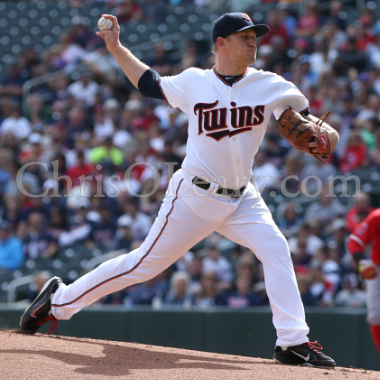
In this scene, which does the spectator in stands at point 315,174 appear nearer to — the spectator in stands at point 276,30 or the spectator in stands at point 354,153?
the spectator in stands at point 354,153

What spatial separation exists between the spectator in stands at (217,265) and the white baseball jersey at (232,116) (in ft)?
11.4

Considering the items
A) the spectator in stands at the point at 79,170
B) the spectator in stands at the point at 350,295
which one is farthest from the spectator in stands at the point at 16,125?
the spectator in stands at the point at 350,295

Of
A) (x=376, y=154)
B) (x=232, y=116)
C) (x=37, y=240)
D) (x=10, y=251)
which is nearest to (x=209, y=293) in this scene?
(x=376, y=154)

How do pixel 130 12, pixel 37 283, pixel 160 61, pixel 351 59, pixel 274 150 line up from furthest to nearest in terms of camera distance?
pixel 130 12 → pixel 160 61 → pixel 351 59 → pixel 274 150 → pixel 37 283

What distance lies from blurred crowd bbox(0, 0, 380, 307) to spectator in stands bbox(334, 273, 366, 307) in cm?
1

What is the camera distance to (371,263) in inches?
214

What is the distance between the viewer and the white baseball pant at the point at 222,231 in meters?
3.65

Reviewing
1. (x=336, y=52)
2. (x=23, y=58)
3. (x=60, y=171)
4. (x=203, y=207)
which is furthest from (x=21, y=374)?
(x=23, y=58)

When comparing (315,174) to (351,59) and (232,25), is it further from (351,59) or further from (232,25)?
(232,25)

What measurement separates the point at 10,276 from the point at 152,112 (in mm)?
3308

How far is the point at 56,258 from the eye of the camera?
28.0 ft

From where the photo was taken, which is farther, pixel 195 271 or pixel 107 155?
pixel 107 155

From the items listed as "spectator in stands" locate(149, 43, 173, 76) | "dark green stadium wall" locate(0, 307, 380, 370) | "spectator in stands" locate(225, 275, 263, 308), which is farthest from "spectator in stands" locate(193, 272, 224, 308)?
"spectator in stands" locate(149, 43, 173, 76)

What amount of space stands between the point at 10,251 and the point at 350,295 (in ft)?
15.7
